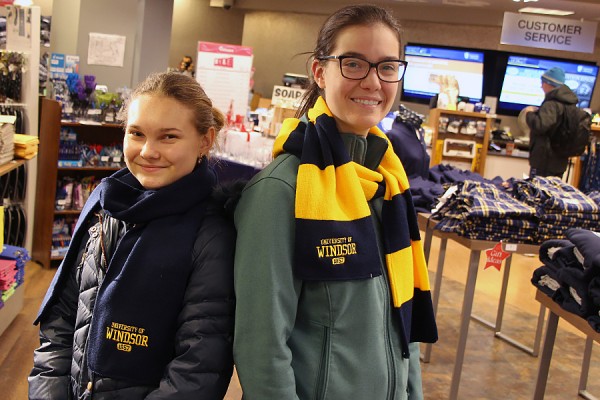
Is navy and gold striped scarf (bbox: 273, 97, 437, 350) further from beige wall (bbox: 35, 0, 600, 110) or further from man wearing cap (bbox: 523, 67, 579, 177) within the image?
beige wall (bbox: 35, 0, 600, 110)

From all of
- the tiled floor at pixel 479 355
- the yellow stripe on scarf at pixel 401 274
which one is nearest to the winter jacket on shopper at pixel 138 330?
the yellow stripe on scarf at pixel 401 274

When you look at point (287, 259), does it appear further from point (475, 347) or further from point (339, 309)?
point (475, 347)

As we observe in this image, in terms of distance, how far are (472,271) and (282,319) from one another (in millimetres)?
2295

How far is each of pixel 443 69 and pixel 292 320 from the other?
949 cm

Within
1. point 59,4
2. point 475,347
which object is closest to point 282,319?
point 475,347

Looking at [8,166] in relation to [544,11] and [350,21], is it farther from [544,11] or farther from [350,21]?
[544,11]

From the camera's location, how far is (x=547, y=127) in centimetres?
729

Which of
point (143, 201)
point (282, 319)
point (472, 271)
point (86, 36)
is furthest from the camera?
point (86, 36)

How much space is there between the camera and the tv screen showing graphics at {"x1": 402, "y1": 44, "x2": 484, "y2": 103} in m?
10.2

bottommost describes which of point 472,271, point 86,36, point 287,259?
point 472,271

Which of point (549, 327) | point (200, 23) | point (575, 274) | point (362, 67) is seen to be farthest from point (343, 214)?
point (200, 23)

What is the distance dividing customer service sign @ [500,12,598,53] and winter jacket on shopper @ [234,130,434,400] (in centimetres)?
903

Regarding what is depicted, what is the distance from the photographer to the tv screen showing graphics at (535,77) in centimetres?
1034

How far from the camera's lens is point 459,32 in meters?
11.1
